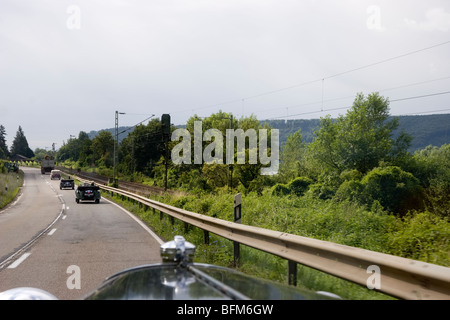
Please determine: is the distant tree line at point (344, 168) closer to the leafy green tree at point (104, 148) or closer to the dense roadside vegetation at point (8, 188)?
the dense roadside vegetation at point (8, 188)

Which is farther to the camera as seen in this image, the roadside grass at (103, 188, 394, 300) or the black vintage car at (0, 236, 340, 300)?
the roadside grass at (103, 188, 394, 300)

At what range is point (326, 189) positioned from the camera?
47.1 metres

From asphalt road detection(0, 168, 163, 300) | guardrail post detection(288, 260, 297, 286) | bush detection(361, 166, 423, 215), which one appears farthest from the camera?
bush detection(361, 166, 423, 215)

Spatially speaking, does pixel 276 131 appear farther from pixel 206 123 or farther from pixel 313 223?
pixel 313 223

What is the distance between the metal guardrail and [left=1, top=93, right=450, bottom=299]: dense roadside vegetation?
0.62m

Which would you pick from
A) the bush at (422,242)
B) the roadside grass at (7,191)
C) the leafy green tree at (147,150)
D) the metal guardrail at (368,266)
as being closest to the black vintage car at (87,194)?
the roadside grass at (7,191)

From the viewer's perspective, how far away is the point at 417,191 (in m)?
48.0

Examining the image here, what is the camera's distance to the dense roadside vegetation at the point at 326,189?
7.88 meters

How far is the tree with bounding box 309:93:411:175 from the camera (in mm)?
66500

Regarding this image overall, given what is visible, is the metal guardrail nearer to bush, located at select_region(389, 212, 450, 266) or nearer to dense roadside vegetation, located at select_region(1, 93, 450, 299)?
dense roadside vegetation, located at select_region(1, 93, 450, 299)

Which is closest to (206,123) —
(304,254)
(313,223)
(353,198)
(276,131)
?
(276,131)

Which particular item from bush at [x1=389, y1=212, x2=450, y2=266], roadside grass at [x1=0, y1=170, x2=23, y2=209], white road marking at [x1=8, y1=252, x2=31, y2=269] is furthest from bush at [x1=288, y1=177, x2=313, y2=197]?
white road marking at [x1=8, y1=252, x2=31, y2=269]
